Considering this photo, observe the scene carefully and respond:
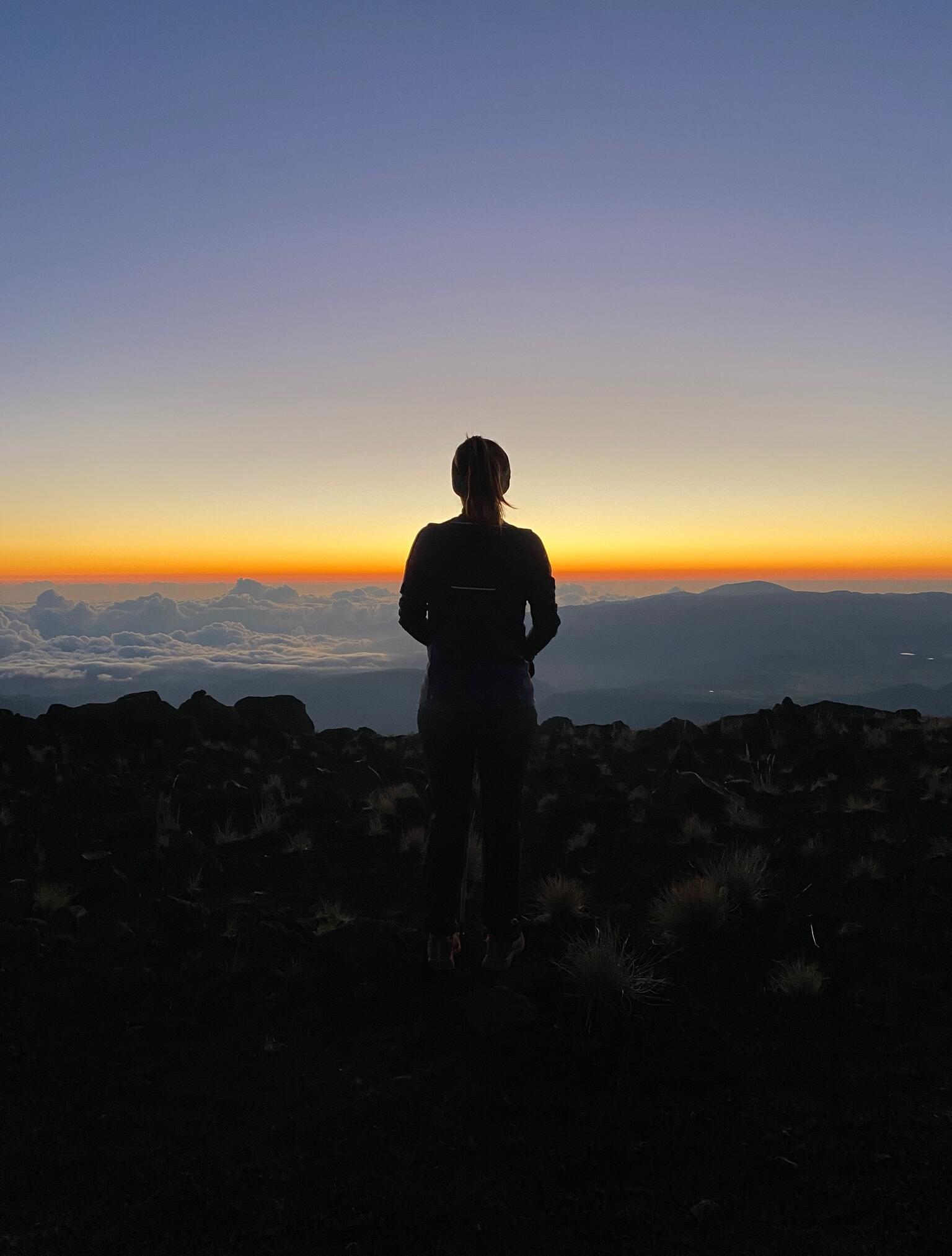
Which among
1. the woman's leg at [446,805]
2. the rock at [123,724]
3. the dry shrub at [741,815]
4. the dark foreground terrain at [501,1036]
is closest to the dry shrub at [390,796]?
the dark foreground terrain at [501,1036]

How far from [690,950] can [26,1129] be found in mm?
3556

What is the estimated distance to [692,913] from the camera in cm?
488

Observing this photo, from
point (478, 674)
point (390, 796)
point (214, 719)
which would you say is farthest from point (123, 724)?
point (478, 674)

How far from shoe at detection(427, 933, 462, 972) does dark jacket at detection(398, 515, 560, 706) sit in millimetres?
1521

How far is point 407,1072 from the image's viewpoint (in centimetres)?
381

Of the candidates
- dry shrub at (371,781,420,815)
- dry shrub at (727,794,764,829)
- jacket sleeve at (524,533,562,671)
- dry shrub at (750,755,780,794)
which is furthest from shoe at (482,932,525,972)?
dry shrub at (750,755,780,794)

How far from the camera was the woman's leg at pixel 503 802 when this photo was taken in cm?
443

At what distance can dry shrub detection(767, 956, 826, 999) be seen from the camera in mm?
4055

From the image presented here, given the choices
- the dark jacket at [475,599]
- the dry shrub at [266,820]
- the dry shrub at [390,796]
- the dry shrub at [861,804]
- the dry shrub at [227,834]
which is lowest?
the dry shrub at [227,834]

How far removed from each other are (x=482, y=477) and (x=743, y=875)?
3.24m

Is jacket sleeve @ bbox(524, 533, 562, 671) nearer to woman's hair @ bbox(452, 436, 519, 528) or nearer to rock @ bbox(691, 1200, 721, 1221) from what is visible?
woman's hair @ bbox(452, 436, 519, 528)

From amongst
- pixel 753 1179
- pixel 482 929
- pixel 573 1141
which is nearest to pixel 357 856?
pixel 482 929

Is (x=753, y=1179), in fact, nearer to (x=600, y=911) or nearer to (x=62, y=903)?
(x=600, y=911)

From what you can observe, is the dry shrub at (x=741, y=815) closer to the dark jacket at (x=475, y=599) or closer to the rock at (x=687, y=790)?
the rock at (x=687, y=790)
